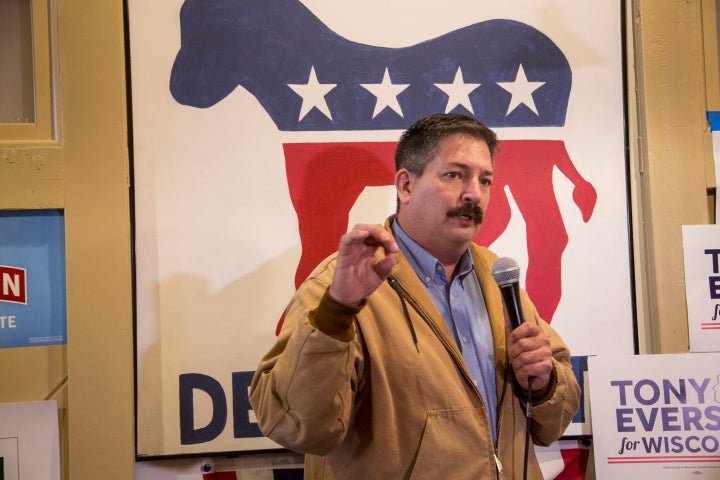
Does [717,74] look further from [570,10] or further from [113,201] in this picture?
[113,201]

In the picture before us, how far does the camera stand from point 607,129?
2432mm

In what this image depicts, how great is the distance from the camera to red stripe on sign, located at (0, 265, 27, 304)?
7.16 feet

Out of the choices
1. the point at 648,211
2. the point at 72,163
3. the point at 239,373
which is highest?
the point at 72,163

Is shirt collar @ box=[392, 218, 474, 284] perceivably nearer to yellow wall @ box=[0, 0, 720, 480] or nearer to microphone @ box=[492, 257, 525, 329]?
microphone @ box=[492, 257, 525, 329]

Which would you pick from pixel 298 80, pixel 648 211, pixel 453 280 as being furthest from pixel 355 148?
pixel 648 211

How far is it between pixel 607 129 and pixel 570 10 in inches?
18.2

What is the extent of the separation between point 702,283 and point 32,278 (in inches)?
92.5

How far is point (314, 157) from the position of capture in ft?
7.56

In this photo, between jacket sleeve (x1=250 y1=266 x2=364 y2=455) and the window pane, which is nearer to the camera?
jacket sleeve (x1=250 y1=266 x2=364 y2=455)

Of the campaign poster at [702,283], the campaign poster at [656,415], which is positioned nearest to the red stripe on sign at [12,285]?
the campaign poster at [656,415]

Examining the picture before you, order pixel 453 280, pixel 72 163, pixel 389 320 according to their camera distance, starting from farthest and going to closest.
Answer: pixel 72 163
pixel 453 280
pixel 389 320

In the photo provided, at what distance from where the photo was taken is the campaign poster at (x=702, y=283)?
2375 millimetres

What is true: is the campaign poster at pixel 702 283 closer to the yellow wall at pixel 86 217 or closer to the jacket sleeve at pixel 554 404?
the jacket sleeve at pixel 554 404

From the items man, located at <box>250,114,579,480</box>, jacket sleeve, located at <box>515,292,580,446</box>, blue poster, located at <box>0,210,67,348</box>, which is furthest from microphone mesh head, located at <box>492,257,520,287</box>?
blue poster, located at <box>0,210,67,348</box>
